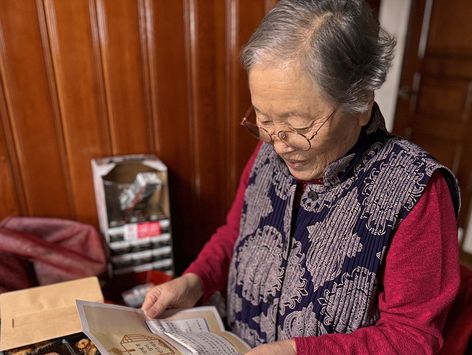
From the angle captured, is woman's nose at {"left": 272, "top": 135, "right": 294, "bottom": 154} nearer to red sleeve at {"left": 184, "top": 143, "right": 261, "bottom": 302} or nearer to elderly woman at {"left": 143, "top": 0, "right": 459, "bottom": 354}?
elderly woman at {"left": 143, "top": 0, "right": 459, "bottom": 354}

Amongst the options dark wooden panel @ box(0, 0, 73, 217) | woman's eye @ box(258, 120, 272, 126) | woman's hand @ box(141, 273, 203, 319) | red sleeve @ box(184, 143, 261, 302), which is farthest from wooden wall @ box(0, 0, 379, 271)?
woman's eye @ box(258, 120, 272, 126)

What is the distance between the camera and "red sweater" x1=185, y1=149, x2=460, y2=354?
2.32 ft

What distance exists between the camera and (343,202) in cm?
79

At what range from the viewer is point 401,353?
0.72 meters

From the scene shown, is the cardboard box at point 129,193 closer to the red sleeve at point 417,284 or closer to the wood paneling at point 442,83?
the red sleeve at point 417,284

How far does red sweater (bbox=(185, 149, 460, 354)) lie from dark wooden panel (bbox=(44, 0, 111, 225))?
45.0 inches

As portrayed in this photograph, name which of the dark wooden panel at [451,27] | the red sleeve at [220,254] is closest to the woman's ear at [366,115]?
the red sleeve at [220,254]

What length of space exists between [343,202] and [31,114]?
1.18 meters

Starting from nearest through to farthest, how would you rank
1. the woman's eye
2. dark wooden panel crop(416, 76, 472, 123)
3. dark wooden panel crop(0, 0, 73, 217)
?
1. the woman's eye
2. dark wooden panel crop(0, 0, 73, 217)
3. dark wooden panel crop(416, 76, 472, 123)

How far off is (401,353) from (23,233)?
1249 millimetres

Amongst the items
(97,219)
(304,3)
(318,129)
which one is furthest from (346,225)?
(97,219)

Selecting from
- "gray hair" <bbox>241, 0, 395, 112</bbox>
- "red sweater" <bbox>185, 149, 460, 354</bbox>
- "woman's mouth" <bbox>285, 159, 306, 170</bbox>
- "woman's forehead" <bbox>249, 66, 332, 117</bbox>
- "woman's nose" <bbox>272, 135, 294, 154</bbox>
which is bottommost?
"red sweater" <bbox>185, 149, 460, 354</bbox>

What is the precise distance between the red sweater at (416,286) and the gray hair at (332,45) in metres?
0.23

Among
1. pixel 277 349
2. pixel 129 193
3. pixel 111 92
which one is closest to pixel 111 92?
pixel 111 92
